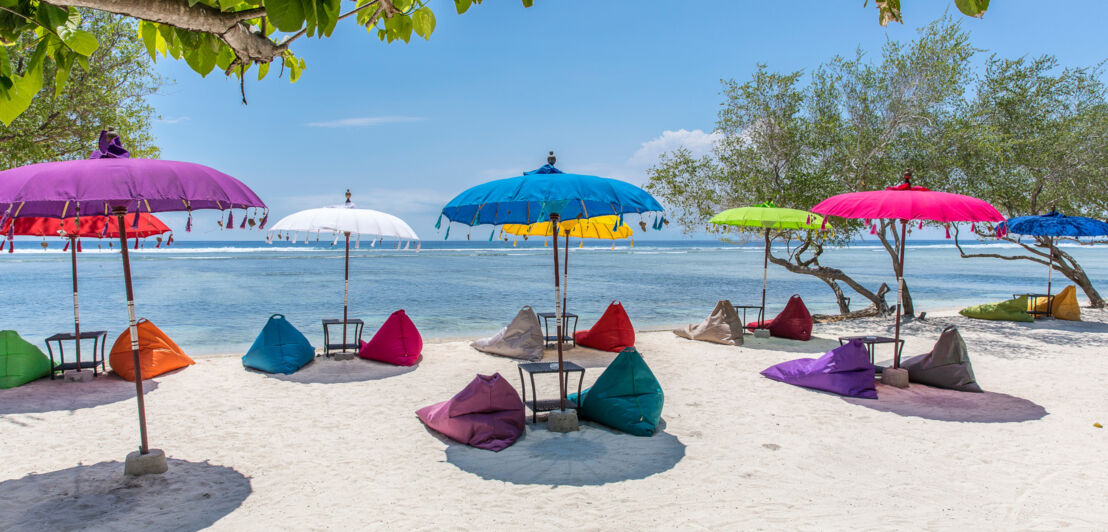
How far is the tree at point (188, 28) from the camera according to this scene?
195 cm

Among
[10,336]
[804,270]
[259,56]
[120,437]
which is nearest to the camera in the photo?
[259,56]

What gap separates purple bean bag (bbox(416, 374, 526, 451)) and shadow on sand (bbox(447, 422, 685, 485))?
0.10m

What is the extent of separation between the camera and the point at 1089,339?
11648mm

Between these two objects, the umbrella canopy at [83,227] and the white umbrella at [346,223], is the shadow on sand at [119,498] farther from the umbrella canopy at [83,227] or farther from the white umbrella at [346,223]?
the white umbrella at [346,223]

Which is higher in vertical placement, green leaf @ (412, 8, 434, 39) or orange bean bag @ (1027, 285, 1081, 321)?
green leaf @ (412, 8, 434, 39)

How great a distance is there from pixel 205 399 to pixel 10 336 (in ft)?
9.55

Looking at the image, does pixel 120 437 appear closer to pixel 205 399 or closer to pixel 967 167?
pixel 205 399

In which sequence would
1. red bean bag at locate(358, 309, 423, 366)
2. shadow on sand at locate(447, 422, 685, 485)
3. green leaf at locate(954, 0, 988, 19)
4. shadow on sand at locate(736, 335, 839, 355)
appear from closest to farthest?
1. green leaf at locate(954, 0, 988, 19)
2. shadow on sand at locate(447, 422, 685, 485)
3. red bean bag at locate(358, 309, 423, 366)
4. shadow on sand at locate(736, 335, 839, 355)

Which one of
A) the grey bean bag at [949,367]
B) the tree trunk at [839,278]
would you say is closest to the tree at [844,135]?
the tree trunk at [839,278]

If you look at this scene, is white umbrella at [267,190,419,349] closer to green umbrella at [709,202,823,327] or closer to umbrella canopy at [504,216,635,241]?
umbrella canopy at [504,216,635,241]

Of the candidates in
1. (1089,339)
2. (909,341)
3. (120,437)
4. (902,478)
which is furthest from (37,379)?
(1089,339)

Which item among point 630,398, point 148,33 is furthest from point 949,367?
point 148,33

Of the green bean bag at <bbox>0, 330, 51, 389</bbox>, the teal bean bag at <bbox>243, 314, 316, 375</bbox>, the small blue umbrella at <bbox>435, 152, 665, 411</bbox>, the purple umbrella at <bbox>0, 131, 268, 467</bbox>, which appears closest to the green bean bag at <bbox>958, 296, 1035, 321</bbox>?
the small blue umbrella at <bbox>435, 152, 665, 411</bbox>

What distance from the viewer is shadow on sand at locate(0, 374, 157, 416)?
22.1ft
